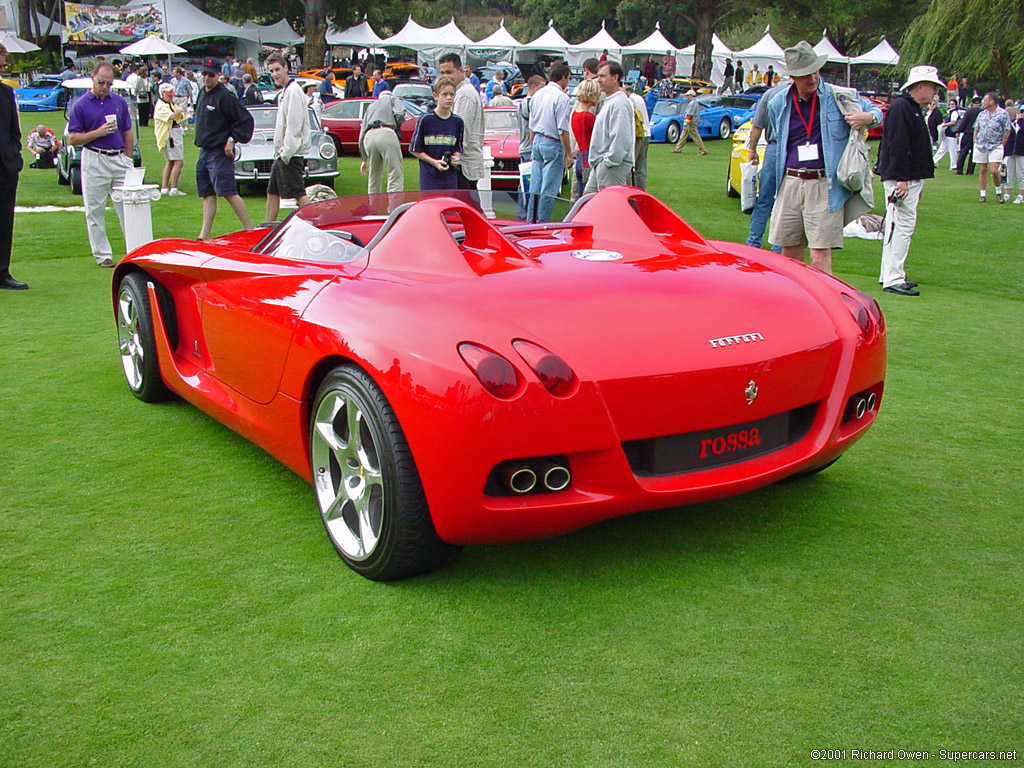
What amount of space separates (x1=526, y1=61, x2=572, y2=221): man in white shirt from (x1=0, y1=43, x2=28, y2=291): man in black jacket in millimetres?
A: 4972

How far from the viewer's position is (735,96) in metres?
30.4

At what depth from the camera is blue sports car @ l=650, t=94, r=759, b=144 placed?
26.5m

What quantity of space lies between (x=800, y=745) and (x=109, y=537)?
2429mm

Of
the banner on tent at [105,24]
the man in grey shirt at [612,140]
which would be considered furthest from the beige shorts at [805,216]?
the banner on tent at [105,24]

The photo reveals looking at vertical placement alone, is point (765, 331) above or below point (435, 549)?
above

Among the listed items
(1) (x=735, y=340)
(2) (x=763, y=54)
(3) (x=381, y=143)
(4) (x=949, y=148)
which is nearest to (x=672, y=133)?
(4) (x=949, y=148)

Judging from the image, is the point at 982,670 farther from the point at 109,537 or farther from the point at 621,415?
the point at 109,537

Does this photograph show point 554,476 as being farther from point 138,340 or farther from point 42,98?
point 42,98

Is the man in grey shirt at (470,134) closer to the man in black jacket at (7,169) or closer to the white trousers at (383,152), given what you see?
the white trousers at (383,152)

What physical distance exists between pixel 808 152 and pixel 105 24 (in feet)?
176

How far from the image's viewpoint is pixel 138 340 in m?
4.80

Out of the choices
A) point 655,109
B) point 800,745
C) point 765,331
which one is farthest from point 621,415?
point 655,109

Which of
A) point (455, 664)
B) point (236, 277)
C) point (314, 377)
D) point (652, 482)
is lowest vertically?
point (455, 664)

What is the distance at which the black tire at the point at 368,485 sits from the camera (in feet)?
9.16
